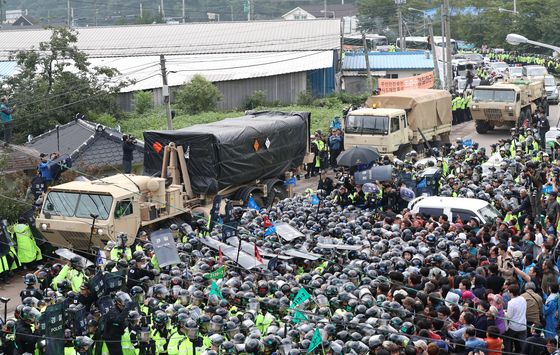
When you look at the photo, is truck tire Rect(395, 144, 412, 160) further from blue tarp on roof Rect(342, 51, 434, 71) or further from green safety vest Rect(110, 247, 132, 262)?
blue tarp on roof Rect(342, 51, 434, 71)

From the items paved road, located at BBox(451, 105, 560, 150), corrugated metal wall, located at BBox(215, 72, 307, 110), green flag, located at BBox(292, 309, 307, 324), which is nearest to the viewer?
green flag, located at BBox(292, 309, 307, 324)

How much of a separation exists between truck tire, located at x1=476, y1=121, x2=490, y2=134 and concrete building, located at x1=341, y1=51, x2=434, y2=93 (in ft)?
63.0

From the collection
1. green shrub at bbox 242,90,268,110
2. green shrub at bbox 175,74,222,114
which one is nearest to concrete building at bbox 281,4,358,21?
green shrub at bbox 242,90,268,110

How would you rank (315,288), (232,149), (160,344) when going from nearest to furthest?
(160,344), (315,288), (232,149)

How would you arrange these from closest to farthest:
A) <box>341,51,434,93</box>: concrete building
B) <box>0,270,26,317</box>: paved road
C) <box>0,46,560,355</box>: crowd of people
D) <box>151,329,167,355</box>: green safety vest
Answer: <box>0,46,560,355</box>: crowd of people, <box>151,329,167,355</box>: green safety vest, <box>0,270,26,317</box>: paved road, <box>341,51,434,93</box>: concrete building

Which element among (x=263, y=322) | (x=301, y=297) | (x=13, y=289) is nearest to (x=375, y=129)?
(x=13, y=289)

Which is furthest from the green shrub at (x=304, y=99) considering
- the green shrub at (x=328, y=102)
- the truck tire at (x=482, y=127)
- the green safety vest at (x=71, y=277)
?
the green safety vest at (x=71, y=277)

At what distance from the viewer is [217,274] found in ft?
46.7

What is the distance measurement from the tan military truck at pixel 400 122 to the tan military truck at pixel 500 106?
8.76 feet

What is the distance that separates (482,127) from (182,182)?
60.3ft

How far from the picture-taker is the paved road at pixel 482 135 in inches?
1375

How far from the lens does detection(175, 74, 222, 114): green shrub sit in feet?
132

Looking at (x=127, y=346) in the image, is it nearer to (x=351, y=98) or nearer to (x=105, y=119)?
(x=105, y=119)

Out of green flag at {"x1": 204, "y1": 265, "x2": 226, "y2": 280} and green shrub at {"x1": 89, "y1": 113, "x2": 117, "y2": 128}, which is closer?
green flag at {"x1": 204, "y1": 265, "x2": 226, "y2": 280}
